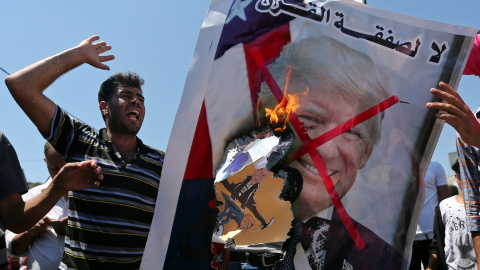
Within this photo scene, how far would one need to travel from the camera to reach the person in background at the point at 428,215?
4320 millimetres

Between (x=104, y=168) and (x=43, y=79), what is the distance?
56cm

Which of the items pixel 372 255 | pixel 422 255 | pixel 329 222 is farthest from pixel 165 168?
pixel 422 255

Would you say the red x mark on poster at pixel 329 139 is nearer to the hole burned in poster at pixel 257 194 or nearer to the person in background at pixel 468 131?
the hole burned in poster at pixel 257 194

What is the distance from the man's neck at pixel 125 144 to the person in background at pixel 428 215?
9.25 ft

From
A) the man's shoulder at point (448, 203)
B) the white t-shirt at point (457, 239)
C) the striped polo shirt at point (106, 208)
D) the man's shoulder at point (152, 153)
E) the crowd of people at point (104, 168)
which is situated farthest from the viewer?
the man's shoulder at point (448, 203)

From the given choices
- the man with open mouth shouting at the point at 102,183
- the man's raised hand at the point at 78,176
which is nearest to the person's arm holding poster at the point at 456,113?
the man's raised hand at the point at 78,176

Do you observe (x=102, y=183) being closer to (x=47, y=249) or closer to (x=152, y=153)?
(x=152, y=153)

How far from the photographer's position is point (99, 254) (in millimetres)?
2395

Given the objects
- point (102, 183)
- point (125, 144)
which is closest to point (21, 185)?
point (102, 183)

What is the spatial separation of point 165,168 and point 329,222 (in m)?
0.61

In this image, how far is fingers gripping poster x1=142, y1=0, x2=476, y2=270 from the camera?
5.31ft

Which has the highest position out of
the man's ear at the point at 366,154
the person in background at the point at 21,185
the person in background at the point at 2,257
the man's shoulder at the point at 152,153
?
the man's ear at the point at 366,154

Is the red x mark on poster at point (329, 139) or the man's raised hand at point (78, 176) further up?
the red x mark on poster at point (329, 139)

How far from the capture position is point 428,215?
171 inches
